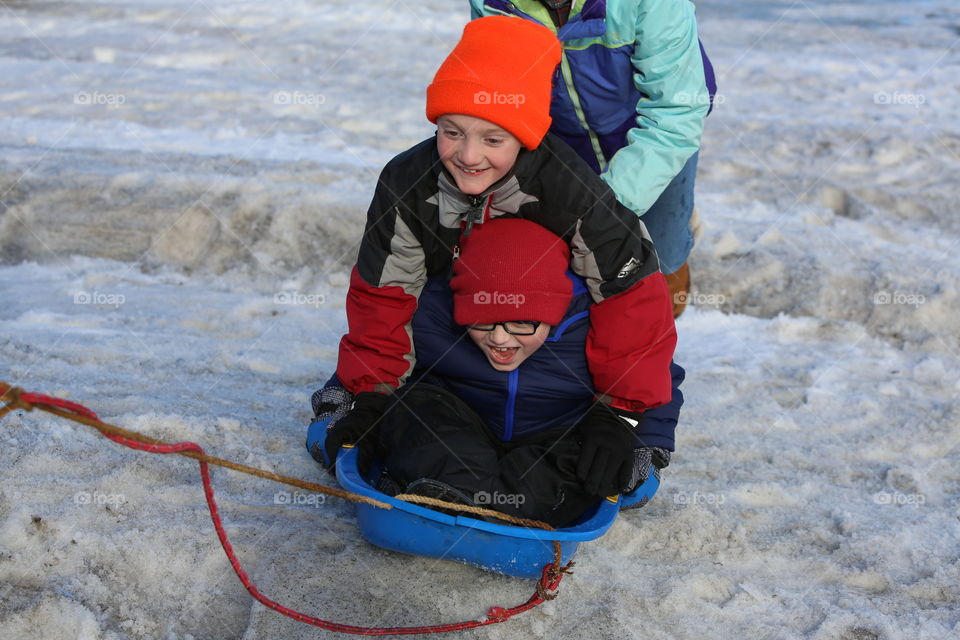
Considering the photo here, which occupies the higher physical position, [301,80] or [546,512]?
[546,512]

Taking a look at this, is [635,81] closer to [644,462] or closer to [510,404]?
[510,404]

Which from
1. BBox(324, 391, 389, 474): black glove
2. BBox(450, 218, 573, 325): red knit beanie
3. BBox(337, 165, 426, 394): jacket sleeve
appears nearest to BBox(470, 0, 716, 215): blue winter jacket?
BBox(450, 218, 573, 325): red knit beanie

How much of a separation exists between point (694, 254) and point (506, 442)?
2.23 meters

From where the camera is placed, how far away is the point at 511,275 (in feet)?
7.70

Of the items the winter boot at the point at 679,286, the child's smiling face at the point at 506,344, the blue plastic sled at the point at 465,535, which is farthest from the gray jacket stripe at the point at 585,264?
the winter boot at the point at 679,286

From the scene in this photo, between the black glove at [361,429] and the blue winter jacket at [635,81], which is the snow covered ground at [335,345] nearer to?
the black glove at [361,429]

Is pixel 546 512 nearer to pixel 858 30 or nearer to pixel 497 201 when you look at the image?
pixel 497 201

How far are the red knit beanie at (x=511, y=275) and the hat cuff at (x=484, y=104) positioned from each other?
0.27m

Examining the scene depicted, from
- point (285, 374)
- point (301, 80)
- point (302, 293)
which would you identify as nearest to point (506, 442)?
point (285, 374)

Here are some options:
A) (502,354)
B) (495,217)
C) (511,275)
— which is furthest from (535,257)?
(502,354)

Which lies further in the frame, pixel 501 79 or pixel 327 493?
pixel 501 79

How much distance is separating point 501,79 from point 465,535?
1.13 meters

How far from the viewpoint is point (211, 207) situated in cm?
460

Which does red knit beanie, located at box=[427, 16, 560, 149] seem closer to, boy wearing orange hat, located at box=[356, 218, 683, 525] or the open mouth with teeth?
boy wearing orange hat, located at box=[356, 218, 683, 525]
